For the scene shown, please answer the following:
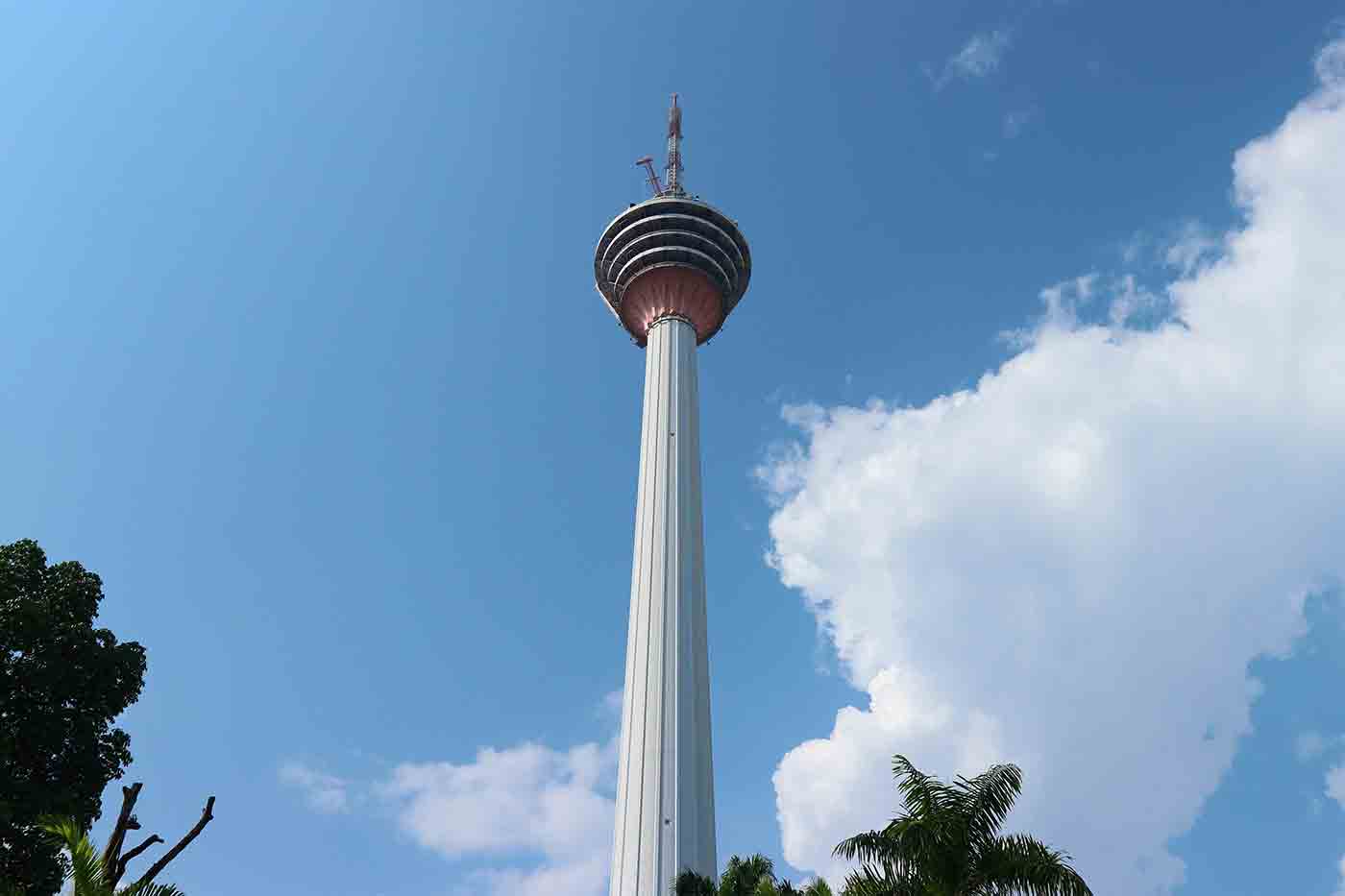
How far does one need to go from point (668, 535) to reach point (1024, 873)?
110 ft

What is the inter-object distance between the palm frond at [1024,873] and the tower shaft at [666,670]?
72.9ft

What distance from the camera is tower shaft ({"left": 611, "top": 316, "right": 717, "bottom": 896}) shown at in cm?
4391

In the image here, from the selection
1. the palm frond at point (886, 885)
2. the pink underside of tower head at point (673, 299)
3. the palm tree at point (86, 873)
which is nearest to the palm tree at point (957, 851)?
the palm frond at point (886, 885)

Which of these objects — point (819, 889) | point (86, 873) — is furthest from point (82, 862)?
point (819, 889)

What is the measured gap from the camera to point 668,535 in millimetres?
54750

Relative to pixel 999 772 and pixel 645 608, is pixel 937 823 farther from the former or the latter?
pixel 645 608

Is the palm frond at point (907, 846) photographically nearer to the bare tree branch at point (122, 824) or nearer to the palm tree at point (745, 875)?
the palm tree at point (745, 875)

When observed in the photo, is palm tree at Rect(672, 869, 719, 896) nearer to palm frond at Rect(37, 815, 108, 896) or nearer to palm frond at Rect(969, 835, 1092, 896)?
palm frond at Rect(969, 835, 1092, 896)

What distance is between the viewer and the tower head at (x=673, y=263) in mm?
68625

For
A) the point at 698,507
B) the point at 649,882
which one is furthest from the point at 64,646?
the point at 698,507

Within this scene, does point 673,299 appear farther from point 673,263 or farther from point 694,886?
point 694,886

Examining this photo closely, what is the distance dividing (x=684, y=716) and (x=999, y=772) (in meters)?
24.5

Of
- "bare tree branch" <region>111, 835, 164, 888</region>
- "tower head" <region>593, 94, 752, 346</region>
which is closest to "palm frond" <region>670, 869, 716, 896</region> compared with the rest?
"bare tree branch" <region>111, 835, 164, 888</region>

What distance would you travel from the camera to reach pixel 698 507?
189ft
